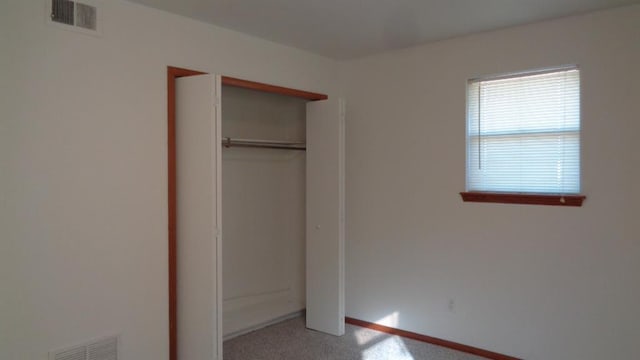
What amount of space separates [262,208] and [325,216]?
843mm

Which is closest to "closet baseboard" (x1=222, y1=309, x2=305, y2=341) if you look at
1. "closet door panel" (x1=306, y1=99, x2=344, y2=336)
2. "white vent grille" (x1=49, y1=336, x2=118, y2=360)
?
"closet door panel" (x1=306, y1=99, x2=344, y2=336)

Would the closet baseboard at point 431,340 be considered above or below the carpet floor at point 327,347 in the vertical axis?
above

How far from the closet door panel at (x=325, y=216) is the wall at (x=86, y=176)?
119 centimetres

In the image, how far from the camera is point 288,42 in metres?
3.82

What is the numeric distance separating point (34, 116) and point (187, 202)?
3.33 feet

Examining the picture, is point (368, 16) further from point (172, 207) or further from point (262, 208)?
point (262, 208)

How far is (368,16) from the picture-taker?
10.2ft

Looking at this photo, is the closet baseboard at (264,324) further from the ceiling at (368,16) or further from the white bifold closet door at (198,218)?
the ceiling at (368,16)

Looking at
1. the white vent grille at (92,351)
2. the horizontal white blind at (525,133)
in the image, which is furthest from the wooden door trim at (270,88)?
the white vent grille at (92,351)

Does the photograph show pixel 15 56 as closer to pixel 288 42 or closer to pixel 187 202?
pixel 187 202

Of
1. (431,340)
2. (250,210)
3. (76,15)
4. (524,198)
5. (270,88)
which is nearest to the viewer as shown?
(76,15)

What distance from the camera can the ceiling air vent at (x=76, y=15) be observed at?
100 inches

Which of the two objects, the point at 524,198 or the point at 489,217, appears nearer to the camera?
the point at 524,198

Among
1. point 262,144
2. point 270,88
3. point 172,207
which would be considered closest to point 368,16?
point 270,88
